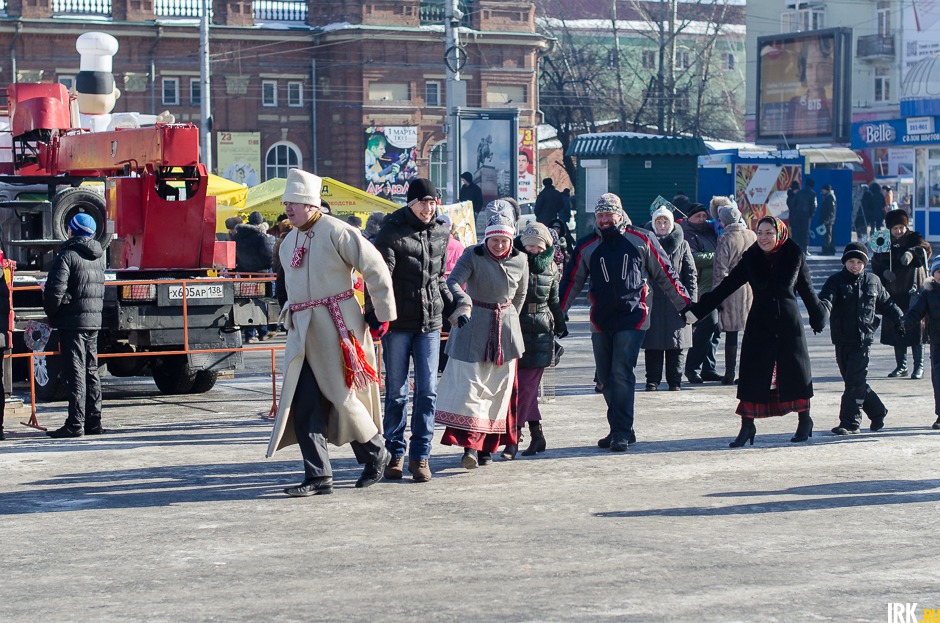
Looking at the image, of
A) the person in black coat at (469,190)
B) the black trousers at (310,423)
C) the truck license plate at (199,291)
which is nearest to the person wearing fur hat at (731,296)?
the truck license plate at (199,291)

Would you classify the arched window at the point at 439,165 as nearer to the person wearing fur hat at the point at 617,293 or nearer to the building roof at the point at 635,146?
the building roof at the point at 635,146

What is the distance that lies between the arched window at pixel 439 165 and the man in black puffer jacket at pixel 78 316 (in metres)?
46.9

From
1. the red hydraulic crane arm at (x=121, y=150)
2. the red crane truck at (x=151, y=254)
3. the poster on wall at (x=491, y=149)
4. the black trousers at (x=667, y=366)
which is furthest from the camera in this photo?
the poster on wall at (x=491, y=149)

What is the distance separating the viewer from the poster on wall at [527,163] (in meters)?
50.9

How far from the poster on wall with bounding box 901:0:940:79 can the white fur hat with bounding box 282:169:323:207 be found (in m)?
60.1

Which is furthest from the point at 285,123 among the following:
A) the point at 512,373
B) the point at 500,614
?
the point at 500,614

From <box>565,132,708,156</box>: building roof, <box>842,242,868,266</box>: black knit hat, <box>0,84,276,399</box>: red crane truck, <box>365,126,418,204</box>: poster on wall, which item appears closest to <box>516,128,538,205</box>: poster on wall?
<box>365,126,418,204</box>: poster on wall

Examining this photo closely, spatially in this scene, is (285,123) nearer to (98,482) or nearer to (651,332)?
(651,332)

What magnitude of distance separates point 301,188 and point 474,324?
148 cm

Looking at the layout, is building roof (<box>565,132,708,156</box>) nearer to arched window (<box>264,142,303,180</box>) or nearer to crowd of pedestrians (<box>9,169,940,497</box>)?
crowd of pedestrians (<box>9,169,940,497</box>)

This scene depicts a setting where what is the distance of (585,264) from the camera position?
10.5m

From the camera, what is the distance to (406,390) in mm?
9023

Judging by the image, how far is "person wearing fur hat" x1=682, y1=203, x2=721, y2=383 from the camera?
47.3 ft

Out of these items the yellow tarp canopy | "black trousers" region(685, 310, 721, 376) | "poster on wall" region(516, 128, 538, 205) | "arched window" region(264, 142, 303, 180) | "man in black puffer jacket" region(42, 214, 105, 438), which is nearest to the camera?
"man in black puffer jacket" region(42, 214, 105, 438)
